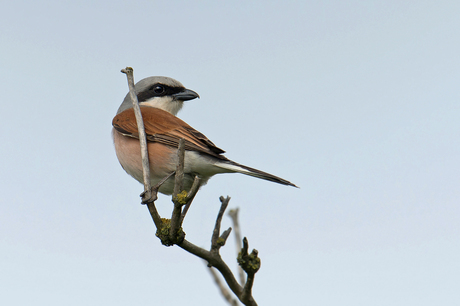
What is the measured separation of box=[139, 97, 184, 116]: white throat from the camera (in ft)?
18.2

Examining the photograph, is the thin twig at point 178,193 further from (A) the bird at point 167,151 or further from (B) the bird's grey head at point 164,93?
(B) the bird's grey head at point 164,93

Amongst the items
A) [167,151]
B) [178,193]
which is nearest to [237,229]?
[178,193]

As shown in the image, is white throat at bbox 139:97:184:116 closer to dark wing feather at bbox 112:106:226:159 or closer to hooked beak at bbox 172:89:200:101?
hooked beak at bbox 172:89:200:101

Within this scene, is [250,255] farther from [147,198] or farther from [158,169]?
[158,169]

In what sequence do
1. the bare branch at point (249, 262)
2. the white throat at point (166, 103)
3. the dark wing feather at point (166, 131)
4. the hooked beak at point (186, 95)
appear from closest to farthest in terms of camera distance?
the bare branch at point (249, 262) < the dark wing feather at point (166, 131) < the hooked beak at point (186, 95) < the white throat at point (166, 103)

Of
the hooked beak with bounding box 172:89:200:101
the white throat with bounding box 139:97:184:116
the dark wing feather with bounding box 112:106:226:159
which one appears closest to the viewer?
the dark wing feather with bounding box 112:106:226:159

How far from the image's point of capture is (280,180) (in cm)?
349

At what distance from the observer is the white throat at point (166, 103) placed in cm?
555

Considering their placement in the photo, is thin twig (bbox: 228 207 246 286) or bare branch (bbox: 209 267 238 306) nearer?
bare branch (bbox: 209 267 238 306)

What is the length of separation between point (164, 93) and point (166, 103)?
0.12m

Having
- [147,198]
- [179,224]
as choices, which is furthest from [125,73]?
[179,224]

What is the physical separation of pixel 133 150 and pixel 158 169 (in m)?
0.47

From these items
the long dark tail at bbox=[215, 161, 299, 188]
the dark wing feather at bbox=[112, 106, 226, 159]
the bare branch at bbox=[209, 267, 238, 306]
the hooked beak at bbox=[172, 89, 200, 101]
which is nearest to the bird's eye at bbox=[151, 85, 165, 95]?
the hooked beak at bbox=[172, 89, 200, 101]

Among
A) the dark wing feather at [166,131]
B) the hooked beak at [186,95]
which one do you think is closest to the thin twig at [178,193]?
the dark wing feather at [166,131]
